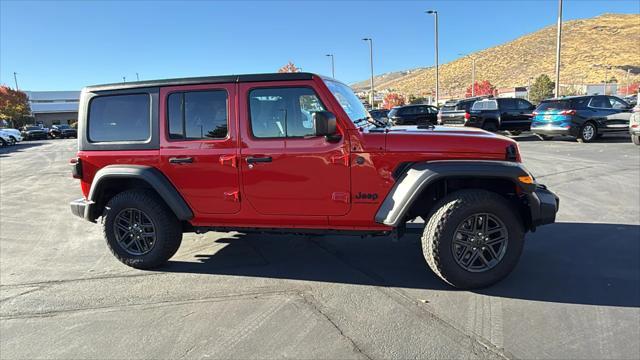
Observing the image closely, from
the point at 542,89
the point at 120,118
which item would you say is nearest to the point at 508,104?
the point at 120,118

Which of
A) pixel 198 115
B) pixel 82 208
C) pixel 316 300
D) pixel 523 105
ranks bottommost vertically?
pixel 316 300

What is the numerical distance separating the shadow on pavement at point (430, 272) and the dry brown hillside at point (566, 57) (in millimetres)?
79183

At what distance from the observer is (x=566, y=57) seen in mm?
85375

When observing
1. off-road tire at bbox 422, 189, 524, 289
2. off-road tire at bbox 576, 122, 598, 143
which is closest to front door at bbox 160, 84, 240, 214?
off-road tire at bbox 422, 189, 524, 289

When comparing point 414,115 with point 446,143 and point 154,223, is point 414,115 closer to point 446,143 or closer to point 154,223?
point 446,143

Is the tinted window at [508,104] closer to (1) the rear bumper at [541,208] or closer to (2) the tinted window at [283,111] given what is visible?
(1) the rear bumper at [541,208]

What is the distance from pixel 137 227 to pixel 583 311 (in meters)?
4.18

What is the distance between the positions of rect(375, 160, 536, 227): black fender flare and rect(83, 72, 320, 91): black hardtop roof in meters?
1.34

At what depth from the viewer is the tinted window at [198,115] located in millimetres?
4012

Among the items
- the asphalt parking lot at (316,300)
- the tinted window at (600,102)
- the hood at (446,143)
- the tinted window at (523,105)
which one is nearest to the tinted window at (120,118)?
the asphalt parking lot at (316,300)

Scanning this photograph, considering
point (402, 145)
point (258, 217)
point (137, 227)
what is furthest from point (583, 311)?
point (137, 227)

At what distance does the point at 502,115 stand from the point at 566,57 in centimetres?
8407

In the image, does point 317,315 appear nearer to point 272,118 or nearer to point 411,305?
point 411,305

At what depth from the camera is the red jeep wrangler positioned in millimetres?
3557
